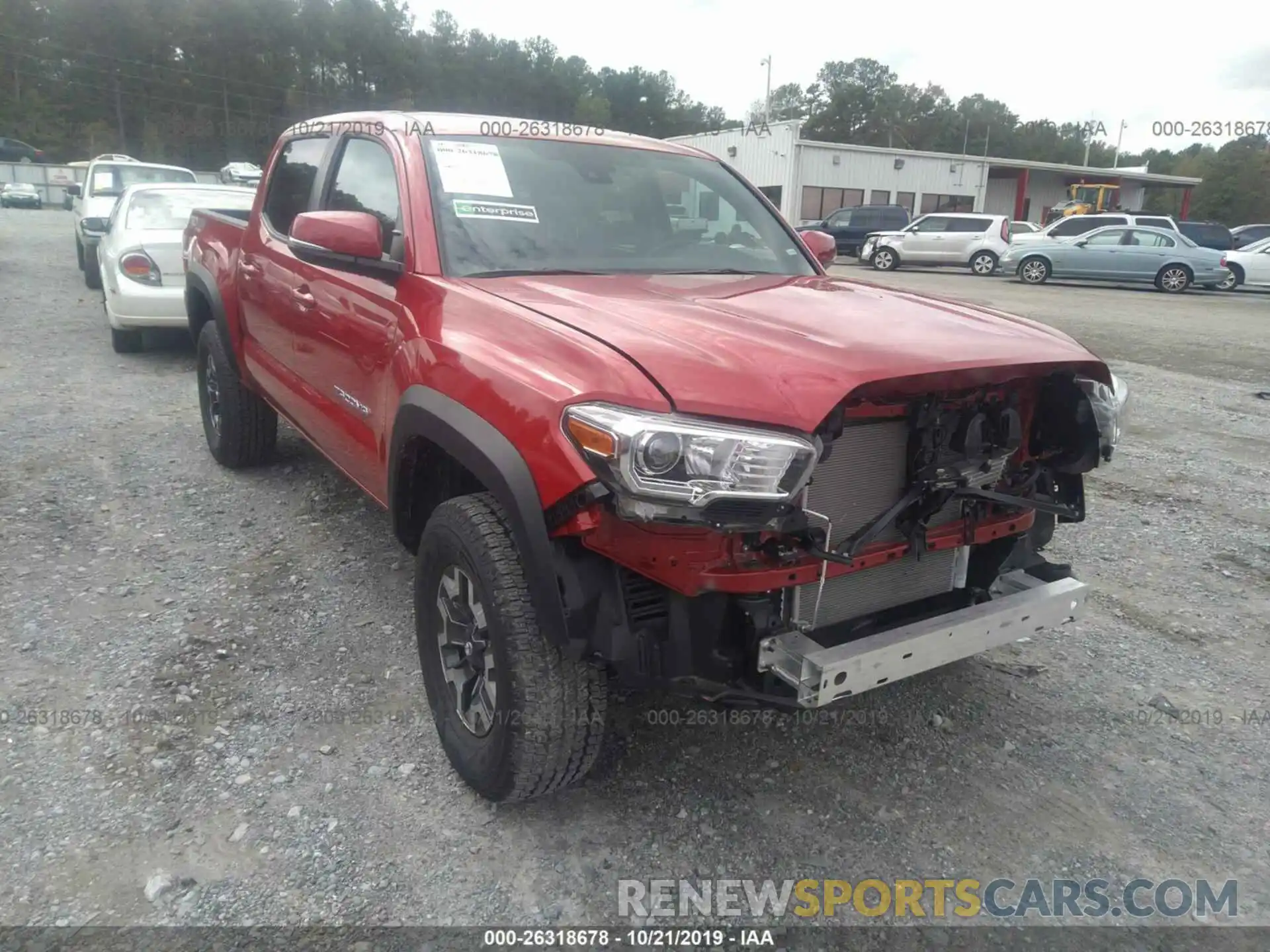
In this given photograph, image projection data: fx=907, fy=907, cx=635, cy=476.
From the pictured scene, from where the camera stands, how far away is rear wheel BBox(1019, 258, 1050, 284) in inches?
831

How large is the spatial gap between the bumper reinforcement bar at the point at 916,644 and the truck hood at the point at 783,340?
58 centimetres

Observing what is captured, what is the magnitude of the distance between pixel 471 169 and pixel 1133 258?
21056 mm

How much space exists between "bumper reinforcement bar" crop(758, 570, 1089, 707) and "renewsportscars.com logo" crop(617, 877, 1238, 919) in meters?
0.54

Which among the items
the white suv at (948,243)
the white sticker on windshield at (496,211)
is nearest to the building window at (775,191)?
the white suv at (948,243)

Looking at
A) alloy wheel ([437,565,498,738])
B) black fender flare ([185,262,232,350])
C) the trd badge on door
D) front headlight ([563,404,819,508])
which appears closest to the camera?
front headlight ([563,404,819,508])

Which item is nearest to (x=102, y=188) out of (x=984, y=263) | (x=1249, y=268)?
(x=984, y=263)

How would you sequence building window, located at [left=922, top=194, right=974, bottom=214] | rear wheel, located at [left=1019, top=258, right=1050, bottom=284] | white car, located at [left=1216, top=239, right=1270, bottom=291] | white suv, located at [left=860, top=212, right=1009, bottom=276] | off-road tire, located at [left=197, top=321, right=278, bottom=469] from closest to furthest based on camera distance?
off-road tire, located at [left=197, top=321, right=278, bottom=469] < white car, located at [left=1216, top=239, right=1270, bottom=291] < rear wheel, located at [left=1019, top=258, right=1050, bottom=284] < white suv, located at [left=860, top=212, right=1009, bottom=276] < building window, located at [left=922, top=194, right=974, bottom=214]

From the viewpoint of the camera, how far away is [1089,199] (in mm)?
41469

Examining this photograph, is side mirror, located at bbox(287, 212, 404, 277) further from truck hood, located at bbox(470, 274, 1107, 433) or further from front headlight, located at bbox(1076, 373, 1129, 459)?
A: front headlight, located at bbox(1076, 373, 1129, 459)

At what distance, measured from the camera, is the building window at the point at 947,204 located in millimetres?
40469

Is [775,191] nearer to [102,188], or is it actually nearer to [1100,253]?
[1100,253]

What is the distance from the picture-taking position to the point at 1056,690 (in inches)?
128

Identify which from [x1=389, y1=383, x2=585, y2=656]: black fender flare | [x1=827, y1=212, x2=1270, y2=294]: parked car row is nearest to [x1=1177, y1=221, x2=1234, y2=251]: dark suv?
[x1=827, y1=212, x2=1270, y2=294]: parked car row

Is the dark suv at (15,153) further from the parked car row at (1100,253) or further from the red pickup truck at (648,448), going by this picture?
the red pickup truck at (648,448)
